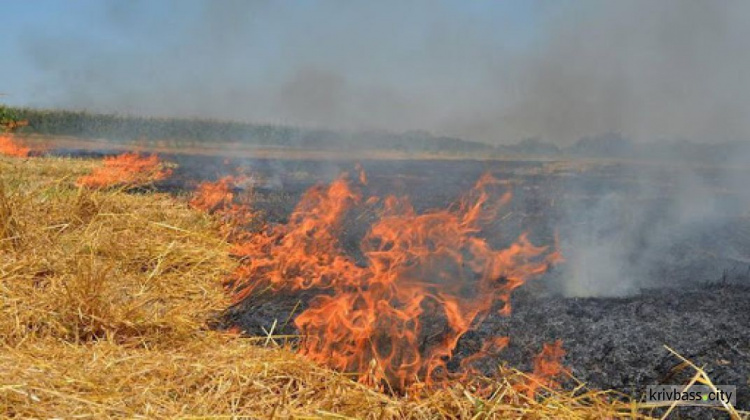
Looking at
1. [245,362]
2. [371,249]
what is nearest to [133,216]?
[371,249]

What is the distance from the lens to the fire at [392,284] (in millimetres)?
3697

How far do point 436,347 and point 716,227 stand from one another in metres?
5.75

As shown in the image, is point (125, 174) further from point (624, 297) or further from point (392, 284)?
point (624, 297)

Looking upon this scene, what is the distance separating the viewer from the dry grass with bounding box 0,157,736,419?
280cm

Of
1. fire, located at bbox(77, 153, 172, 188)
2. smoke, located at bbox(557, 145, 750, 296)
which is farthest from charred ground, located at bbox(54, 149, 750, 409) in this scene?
fire, located at bbox(77, 153, 172, 188)

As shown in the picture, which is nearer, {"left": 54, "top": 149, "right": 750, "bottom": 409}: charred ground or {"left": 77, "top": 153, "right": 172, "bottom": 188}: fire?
{"left": 54, "top": 149, "right": 750, "bottom": 409}: charred ground

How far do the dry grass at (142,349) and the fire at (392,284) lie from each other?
30 centimetres

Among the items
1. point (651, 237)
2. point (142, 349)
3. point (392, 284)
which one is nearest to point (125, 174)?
point (142, 349)

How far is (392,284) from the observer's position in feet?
14.7

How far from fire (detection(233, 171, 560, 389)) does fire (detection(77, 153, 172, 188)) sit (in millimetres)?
3737

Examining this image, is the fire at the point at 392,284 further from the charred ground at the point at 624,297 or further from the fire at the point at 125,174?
the fire at the point at 125,174

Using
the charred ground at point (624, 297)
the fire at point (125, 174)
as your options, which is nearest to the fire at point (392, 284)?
the charred ground at point (624, 297)

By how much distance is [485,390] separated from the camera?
3.19 meters

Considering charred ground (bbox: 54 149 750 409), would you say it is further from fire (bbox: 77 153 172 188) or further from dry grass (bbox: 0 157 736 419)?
fire (bbox: 77 153 172 188)
